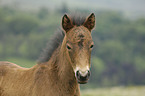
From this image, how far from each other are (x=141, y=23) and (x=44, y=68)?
107 metres

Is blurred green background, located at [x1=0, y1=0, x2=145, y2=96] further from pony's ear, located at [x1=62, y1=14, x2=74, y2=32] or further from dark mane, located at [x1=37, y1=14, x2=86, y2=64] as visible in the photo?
pony's ear, located at [x1=62, y1=14, x2=74, y2=32]

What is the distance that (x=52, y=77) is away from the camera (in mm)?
5977

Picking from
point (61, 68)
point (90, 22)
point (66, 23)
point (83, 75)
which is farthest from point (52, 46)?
point (83, 75)

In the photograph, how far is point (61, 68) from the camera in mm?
5984

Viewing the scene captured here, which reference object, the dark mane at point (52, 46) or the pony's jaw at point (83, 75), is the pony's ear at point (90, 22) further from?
the pony's jaw at point (83, 75)

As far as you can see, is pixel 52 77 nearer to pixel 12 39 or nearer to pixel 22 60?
pixel 22 60

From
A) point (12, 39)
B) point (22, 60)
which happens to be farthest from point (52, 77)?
point (12, 39)

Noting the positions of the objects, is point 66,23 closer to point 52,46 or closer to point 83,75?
point 52,46

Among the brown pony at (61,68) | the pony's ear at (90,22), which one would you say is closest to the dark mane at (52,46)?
the brown pony at (61,68)

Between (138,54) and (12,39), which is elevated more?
(12,39)

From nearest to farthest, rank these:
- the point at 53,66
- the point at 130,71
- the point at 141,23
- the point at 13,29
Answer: the point at 53,66 < the point at 130,71 < the point at 13,29 < the point at 141,23

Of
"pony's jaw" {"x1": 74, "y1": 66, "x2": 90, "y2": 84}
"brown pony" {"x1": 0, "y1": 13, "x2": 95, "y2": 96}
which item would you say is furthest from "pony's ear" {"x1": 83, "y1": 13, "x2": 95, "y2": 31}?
"pony's jaw" {"x1": 74, "y1": 66, "x2": 90, "y2": 84}

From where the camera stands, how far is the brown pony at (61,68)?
5.30 metres

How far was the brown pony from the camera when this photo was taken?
530 cm
